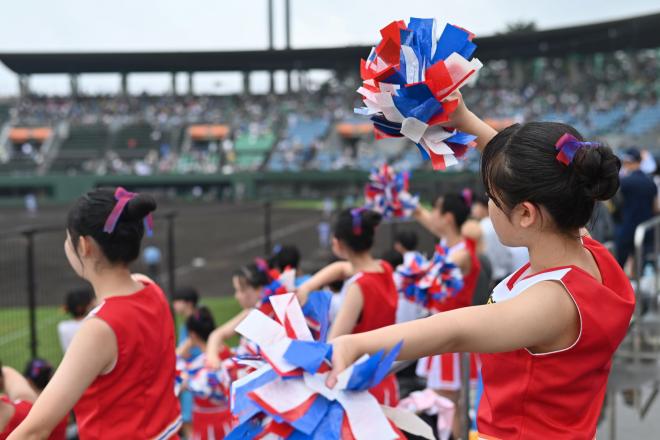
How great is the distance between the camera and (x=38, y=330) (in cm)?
883

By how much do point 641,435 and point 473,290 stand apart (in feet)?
3.95

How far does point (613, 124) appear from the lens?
109ft

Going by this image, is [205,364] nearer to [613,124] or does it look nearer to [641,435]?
[641,435]

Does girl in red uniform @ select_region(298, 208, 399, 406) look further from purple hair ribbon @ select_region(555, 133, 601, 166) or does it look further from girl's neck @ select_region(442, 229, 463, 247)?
purple hair ribbon @ select_region(555, 133, 601, 166)

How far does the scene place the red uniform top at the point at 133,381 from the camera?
198 centimetres

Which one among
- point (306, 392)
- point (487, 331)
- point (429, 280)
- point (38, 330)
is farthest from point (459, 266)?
point (38, 330)

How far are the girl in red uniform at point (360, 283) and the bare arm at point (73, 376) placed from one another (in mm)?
1103

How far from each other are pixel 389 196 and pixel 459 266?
59cm

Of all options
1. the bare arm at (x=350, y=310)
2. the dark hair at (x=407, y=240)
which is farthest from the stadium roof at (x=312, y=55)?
the bare arm at (x=350, y=310)

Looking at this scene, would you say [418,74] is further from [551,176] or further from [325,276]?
[325,276]

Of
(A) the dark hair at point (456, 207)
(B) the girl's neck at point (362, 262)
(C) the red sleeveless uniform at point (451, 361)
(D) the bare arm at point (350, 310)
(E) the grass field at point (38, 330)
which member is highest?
(A) the dark hair at point (456, 207)

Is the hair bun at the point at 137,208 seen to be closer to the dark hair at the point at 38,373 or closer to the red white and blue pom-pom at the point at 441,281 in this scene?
the dark hair at the point at 38,373

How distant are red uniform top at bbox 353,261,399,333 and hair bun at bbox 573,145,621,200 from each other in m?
1.87

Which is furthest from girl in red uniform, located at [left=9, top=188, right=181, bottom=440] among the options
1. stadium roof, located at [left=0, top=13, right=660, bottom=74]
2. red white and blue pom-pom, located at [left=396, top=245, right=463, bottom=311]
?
stadium roof, located at [left=0, top=13, right=660, bottom=74]
